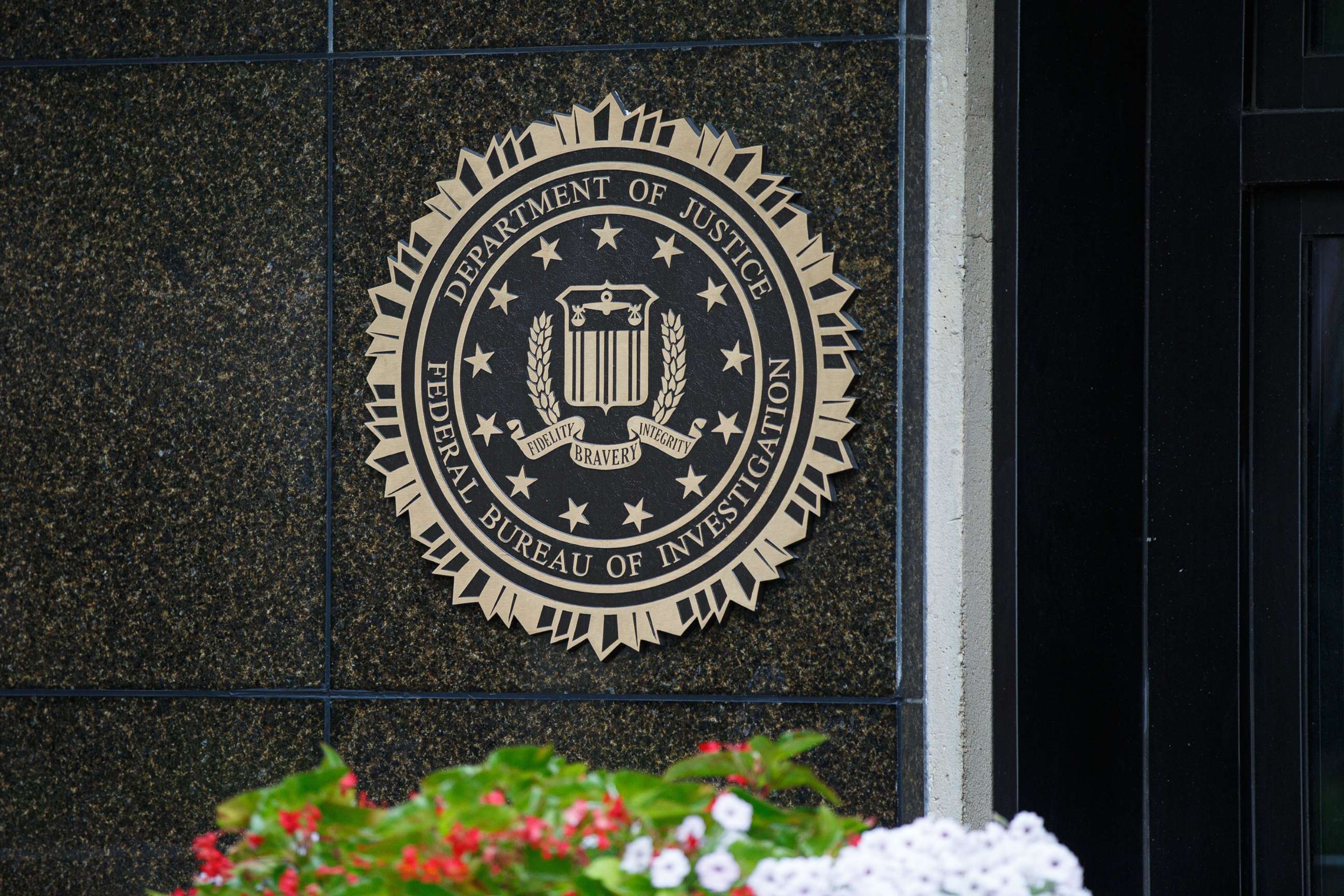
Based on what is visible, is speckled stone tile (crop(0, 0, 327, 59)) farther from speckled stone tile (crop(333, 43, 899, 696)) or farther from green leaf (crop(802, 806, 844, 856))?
green leaf (crop(802, 806, 844, 856))

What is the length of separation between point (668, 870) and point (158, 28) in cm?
222

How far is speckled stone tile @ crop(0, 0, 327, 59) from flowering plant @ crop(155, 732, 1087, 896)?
5.99 feet

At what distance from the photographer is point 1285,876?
2.50m

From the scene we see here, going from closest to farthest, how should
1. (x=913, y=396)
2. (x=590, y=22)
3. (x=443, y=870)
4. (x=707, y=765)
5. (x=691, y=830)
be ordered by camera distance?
(x=443, y=870), (x=691, y=830), (x=707, y=765), (x=913, y=396), (x=590, y=22)

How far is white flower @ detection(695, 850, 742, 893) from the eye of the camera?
1127 millimetres

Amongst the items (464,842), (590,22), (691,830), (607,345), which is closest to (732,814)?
(691,830)

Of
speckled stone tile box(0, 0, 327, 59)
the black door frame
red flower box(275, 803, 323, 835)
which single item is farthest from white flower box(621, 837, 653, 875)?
speckled stone tile box(0, 0, 327, 59)

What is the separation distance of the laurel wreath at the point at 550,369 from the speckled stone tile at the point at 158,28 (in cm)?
75

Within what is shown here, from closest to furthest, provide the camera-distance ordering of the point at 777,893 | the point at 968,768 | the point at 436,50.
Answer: the point at 777,893
the point at 968,768
the point at 436,50

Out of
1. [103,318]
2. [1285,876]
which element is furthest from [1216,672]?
[103,318]

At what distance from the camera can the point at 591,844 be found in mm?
1146

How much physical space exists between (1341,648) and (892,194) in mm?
1274

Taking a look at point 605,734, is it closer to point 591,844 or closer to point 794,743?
point 794,743

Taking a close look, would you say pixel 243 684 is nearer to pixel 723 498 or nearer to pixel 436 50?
pixel 723 498
